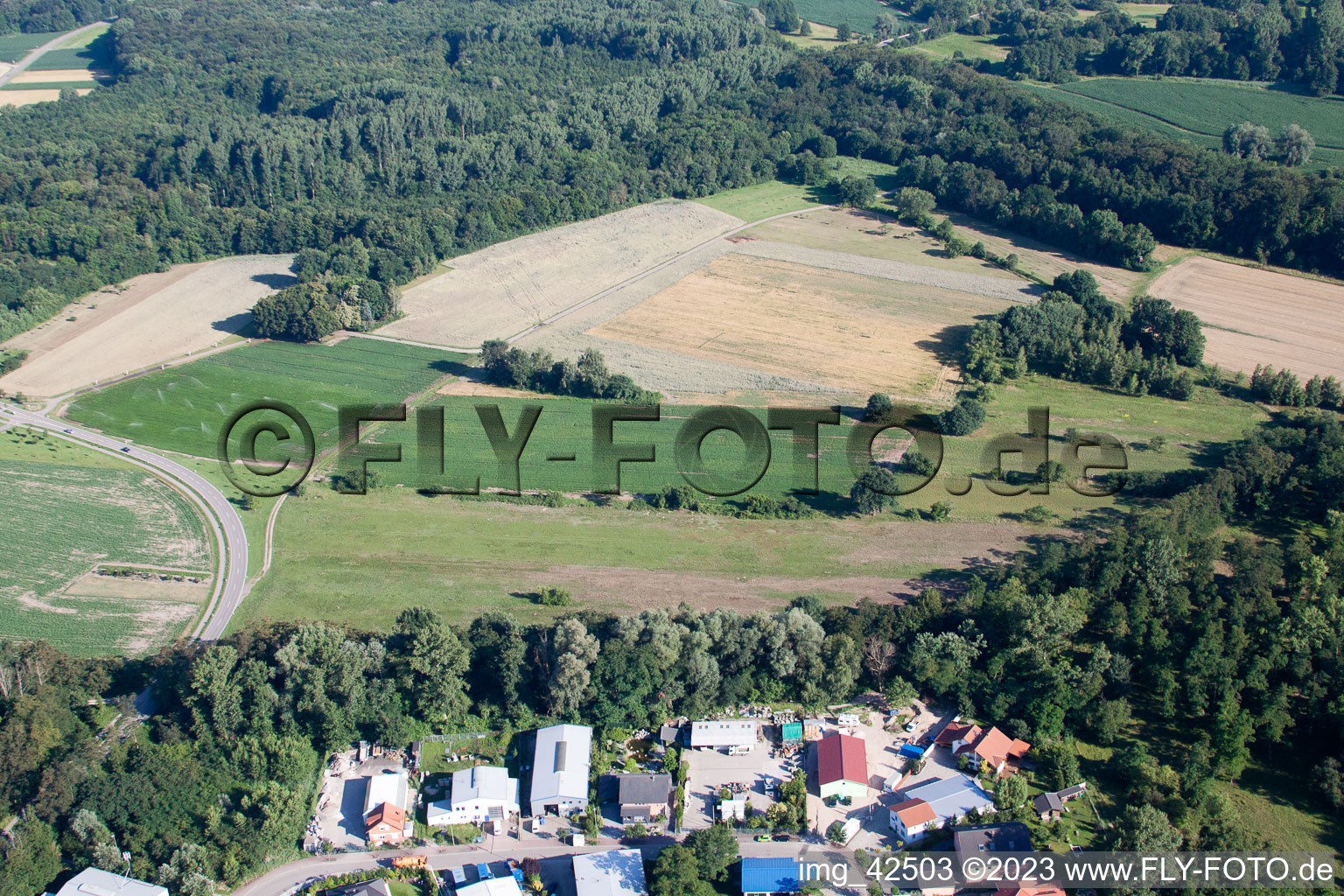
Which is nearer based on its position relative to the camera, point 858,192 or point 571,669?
point 571,669

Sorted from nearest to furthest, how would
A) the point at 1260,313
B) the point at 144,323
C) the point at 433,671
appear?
the point at 433,671
the point at 1260,313
the point at 144,323

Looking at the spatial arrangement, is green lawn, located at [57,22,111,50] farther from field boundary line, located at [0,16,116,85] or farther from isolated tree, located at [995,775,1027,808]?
isolated tree, located at [995,775,1027,808]

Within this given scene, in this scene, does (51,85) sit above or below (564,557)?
above

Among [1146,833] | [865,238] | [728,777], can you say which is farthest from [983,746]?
[865,238]

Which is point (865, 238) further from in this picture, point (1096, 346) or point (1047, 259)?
point (1096, 346)

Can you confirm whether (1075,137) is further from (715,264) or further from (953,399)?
(953,399)

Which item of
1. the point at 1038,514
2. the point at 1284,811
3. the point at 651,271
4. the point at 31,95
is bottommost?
the point at 1284,811
